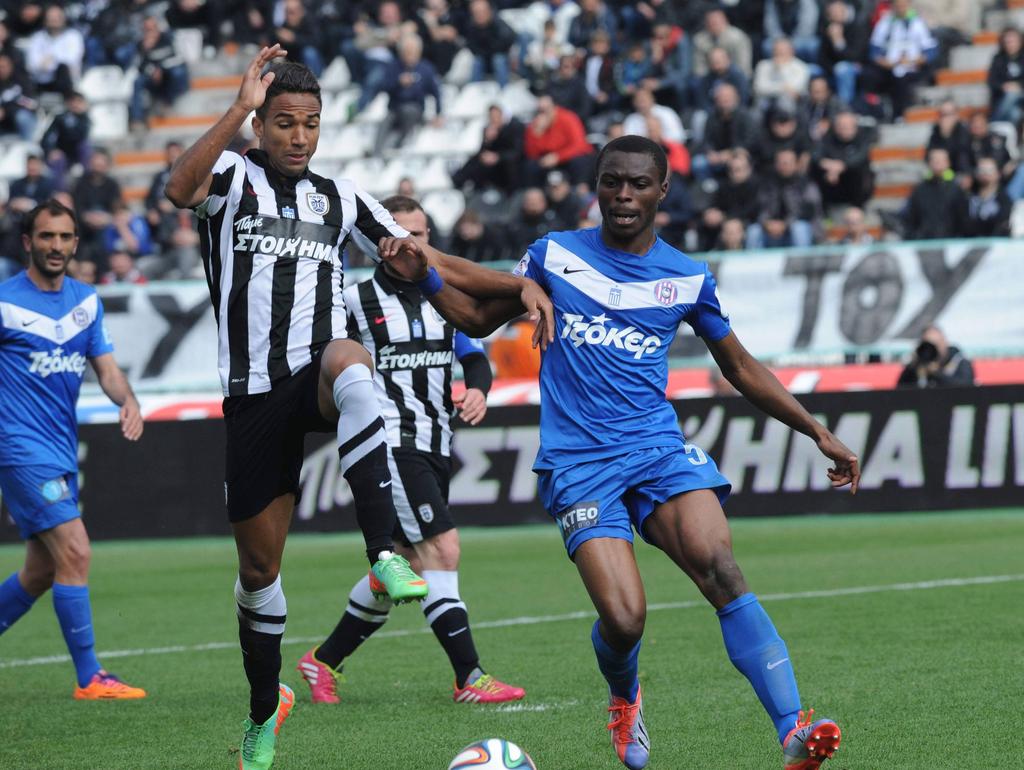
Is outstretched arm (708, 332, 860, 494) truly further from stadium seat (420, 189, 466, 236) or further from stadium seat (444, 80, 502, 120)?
stadium seat (444, 80, 502, 120)

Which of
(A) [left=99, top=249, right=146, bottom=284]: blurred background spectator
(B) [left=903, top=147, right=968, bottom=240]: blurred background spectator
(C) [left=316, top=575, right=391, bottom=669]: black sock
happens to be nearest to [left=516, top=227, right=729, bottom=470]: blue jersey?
(C) [left=316, top=575, right=391, bottom=669]: black sock

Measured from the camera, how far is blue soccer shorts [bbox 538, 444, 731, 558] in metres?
6.00

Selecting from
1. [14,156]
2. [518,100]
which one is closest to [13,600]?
[518,100]

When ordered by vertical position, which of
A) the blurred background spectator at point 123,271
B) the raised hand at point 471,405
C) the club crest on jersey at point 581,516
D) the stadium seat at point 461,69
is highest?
the stadium seat at point 461,69

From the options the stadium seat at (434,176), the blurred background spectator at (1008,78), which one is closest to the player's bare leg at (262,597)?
the blurred background spectator at (1008,78)

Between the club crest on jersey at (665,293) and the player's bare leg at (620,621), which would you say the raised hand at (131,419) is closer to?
the player's bare leg at (620,621)

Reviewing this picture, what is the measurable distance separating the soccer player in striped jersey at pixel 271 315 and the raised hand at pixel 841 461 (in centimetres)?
170

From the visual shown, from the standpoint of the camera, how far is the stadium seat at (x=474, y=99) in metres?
23.8

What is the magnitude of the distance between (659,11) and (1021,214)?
20.2 feet

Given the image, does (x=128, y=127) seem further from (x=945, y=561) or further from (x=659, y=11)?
(x=945, y=561)

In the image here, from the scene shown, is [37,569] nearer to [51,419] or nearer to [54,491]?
[54,491]

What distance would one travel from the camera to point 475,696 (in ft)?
26.1

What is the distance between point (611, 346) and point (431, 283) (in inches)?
27.5

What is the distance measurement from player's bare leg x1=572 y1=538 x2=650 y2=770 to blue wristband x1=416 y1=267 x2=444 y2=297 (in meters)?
1.09
